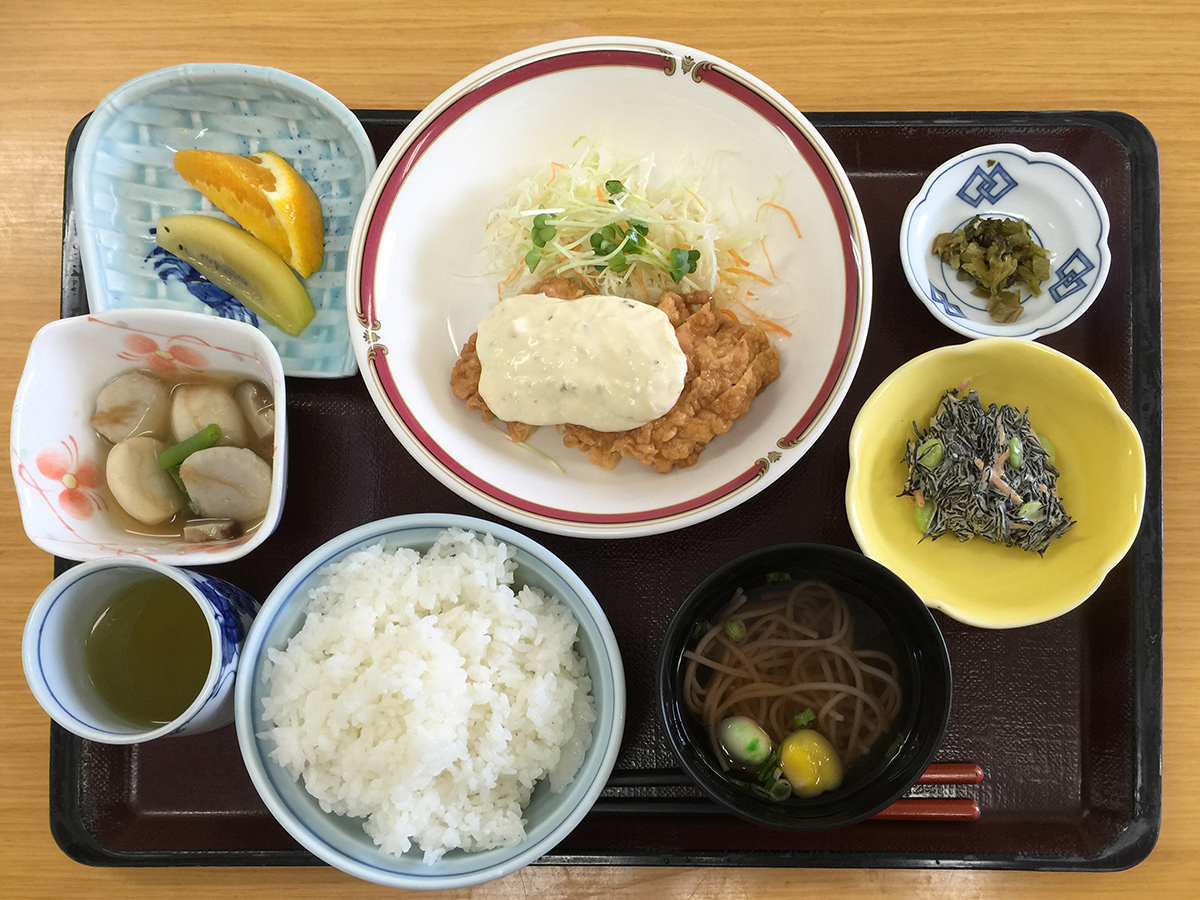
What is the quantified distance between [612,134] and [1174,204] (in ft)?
4.91

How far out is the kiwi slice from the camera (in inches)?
75.2

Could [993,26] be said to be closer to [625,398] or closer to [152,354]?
[625,398]

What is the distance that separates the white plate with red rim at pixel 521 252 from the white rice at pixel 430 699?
0.72ft

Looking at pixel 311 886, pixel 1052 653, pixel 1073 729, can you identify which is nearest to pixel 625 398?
pixel 1052 653

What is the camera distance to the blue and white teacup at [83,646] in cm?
157

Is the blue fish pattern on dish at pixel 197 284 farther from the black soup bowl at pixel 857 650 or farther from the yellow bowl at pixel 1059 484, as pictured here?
the yellow bowl at pixel 1059 484

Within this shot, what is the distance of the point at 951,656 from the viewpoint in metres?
1.86

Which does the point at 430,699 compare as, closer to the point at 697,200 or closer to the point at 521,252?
the point at 521,252

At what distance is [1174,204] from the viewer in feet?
6.73

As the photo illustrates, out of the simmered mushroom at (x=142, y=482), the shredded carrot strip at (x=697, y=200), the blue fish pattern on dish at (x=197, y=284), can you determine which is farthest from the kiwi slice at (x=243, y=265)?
the shredded carrot strip at (x=697, y=200)

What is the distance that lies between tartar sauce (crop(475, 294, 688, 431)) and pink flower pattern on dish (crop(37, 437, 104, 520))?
934 millimetres

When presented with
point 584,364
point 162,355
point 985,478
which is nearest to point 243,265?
point 162,355

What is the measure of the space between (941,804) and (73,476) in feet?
6.95

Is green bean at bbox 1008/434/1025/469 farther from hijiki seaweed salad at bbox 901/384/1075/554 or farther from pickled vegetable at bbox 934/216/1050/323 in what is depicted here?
pickled vegetable at bbox 934/216/1050/323
